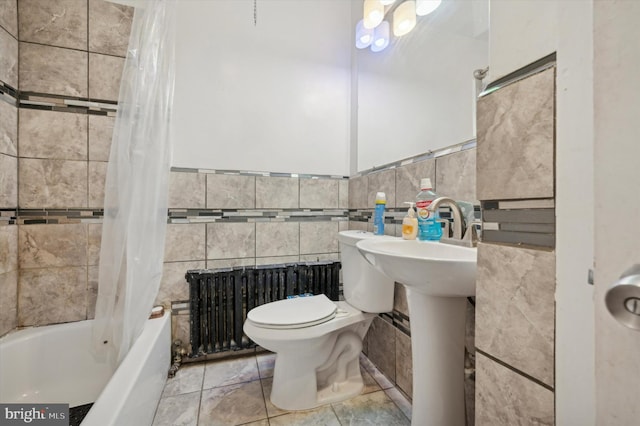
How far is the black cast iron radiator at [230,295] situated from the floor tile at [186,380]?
78 mm

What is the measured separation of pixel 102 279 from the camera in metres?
1.18

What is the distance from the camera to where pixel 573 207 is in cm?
41

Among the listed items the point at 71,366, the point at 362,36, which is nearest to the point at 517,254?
the point at 362,36

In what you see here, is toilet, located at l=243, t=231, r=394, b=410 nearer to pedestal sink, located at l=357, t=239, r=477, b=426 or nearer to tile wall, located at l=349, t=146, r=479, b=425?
tile wall, located at l=349, t=146, r=479, b=425

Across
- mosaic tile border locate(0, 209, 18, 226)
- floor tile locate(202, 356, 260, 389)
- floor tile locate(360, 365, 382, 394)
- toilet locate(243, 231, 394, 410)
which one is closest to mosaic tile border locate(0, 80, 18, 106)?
mosaic tile border locate(0, 209, 18, 226)

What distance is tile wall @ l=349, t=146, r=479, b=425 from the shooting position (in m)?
0.99

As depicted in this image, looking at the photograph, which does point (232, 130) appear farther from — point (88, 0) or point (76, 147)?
point (88, 0)

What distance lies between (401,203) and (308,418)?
1.08 meters

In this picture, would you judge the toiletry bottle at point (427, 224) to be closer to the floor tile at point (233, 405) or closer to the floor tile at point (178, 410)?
the floor tile at point (233, 405)

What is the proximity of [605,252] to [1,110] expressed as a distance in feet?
6.62

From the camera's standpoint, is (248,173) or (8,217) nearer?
(8,217)

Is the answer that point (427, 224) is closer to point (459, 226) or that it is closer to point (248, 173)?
point (459, 226)

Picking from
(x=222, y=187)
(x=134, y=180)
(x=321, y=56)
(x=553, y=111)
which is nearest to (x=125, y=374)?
(x=134, y=180)

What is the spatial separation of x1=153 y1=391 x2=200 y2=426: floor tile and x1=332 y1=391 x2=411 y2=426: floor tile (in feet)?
2.10
